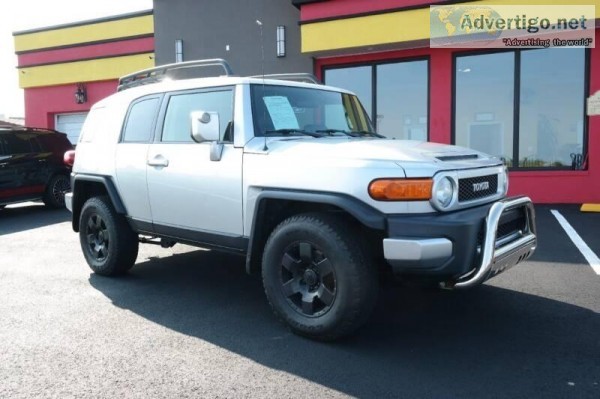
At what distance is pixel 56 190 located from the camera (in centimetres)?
1105

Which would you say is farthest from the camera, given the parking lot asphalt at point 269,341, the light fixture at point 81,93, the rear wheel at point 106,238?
the light fixture at point 81,93

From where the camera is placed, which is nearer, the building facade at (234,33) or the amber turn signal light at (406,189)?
the amber turn signal light at (406,189)

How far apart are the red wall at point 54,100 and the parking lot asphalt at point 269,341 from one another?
11.0 meters

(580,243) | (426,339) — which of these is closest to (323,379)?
(426,339)

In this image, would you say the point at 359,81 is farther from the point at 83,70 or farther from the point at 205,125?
the point at 83,70

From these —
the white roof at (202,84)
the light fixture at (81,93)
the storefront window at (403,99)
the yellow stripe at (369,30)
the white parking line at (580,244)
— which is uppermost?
the yellow stripe at (369,30)

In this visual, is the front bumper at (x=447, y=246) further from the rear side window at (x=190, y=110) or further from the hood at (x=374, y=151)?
the rear side window at (x=190, y=110)

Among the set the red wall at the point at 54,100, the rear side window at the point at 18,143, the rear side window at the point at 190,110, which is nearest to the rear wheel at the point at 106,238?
the rear side window at the point at 190,110

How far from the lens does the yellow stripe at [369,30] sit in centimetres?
983

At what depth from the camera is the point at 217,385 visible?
3102 mm

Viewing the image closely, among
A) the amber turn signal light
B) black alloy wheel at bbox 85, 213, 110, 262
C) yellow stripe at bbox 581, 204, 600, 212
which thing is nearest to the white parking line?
yellow stripe at bbox 581, 204, 600, 212

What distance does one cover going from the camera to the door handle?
4605 millimetres

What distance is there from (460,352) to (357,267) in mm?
907

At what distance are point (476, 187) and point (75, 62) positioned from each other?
14.9 metres
